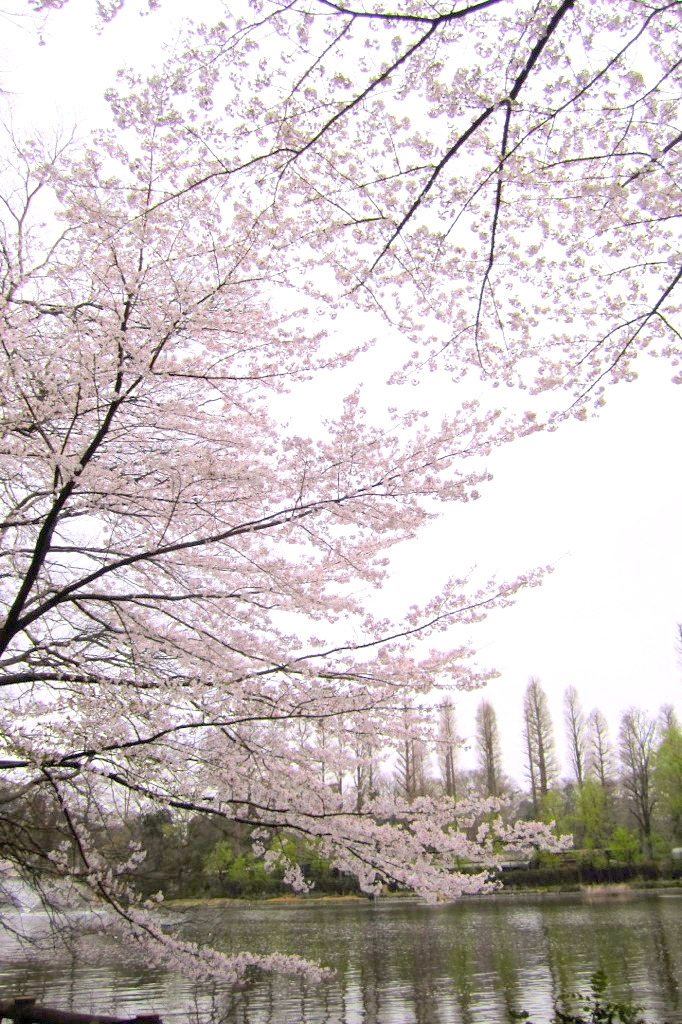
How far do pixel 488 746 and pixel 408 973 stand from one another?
2991cm

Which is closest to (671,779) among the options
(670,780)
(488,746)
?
(670,780)

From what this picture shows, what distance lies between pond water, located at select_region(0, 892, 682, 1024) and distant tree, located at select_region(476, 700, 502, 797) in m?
20.1

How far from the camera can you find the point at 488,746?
40.6 metres

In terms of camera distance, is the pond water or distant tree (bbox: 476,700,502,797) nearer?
the pond water

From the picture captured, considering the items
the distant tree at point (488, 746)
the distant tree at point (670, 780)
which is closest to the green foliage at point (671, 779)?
the distant tree at point (670, 780)

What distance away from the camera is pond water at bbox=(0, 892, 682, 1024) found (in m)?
9.10

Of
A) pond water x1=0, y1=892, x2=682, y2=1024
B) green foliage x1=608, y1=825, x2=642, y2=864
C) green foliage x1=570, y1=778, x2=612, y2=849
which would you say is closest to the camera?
pond water x1=0, y1=892, x2=682, y2=1024

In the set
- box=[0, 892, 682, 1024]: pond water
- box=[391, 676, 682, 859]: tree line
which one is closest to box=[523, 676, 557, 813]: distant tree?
box=[391, 676, 682, 859]: tree line

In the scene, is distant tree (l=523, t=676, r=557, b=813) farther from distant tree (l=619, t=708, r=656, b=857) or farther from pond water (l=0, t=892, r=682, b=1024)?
pond water (l=0, t=892, r=682, b=1024)

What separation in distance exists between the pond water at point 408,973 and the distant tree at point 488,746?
2013cm

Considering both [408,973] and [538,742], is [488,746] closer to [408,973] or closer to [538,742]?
[538,742]

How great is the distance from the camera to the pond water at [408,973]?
9102 millimetres

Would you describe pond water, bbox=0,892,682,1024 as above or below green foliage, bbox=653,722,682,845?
below

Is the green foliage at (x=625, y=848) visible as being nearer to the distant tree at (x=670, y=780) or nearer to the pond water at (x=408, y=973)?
the distant tree at (x=670, y=780)
